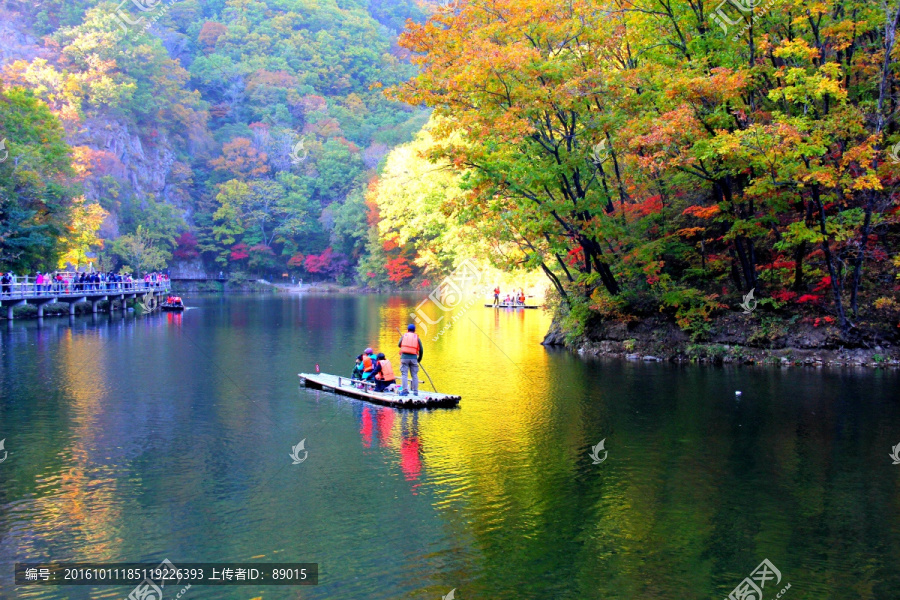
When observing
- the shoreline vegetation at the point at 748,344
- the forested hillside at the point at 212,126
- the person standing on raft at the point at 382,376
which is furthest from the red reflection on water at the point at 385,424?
the forested hillside at the point at 212,126

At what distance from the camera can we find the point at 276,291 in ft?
272

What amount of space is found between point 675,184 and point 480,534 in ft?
55.7

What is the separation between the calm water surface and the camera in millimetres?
7574

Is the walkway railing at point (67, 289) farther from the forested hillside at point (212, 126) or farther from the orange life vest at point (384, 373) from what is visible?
the orange life vest at point (384, 373)

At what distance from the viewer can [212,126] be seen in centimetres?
9912

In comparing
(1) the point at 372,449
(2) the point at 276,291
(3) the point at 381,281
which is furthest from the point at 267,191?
(1) the point at 372,449

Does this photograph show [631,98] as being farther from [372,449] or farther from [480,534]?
[480,534]

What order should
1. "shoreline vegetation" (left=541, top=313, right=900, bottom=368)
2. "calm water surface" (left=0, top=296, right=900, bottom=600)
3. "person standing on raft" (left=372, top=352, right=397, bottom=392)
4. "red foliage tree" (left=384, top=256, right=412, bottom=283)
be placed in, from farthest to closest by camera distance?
"red foliage tree" (left=384, top=256, right=412, bottom=283), "shoreline vegetation" (left=541, top=313, right=900, bottom=368), "person standing on raft" (left=372, top=352, right=397, bottom=392), "calm water surface" (left=0, top=296, right=900, bottom=600)

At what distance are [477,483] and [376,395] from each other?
5.57 m
